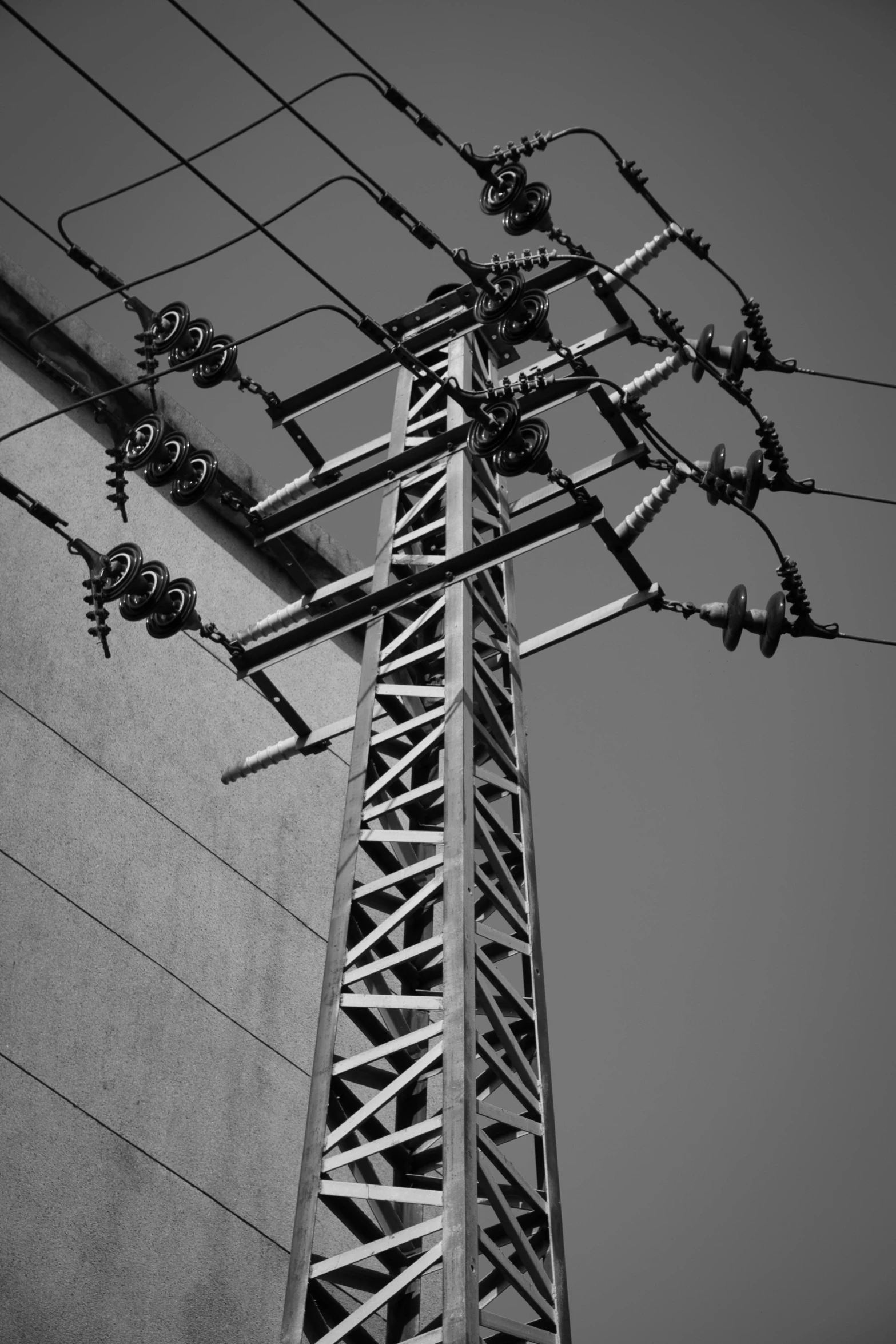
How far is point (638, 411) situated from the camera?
8.03 meters

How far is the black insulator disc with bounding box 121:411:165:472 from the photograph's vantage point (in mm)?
7723

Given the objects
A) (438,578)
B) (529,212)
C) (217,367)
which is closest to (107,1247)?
(438,578)

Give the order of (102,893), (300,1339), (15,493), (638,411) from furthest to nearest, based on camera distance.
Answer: (102,893), (638,411), (15,493), (300,1339)

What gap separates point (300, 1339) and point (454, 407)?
551 centimetres

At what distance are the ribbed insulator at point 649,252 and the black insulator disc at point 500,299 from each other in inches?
55.9

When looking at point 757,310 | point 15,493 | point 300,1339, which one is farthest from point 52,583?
point 300,1339

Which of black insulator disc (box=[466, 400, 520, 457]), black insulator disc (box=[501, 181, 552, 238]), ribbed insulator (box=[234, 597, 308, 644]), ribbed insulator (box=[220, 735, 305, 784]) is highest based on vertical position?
black insulator disc (box=[501, 181, 552, 238])

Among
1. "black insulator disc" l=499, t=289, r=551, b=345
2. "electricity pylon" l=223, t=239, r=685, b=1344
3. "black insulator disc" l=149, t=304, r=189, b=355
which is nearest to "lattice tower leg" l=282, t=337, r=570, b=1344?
"electricity pylon" l=223, t=239, r=685, b=1344

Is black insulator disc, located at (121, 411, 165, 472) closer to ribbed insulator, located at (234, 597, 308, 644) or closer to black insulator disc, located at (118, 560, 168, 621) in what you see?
black insulator disc, located at (118, 560, 168, 621)

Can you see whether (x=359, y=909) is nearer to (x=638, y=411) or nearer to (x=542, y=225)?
(x=638, y=411)

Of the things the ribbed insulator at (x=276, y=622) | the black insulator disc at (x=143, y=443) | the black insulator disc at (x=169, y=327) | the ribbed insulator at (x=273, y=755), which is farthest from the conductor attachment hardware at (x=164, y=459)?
the ribbed insulator at (x=273, y=755)

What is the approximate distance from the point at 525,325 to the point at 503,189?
3.44 feet

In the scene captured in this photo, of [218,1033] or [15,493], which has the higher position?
[15,493]

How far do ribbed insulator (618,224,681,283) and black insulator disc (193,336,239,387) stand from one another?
2478 mm
